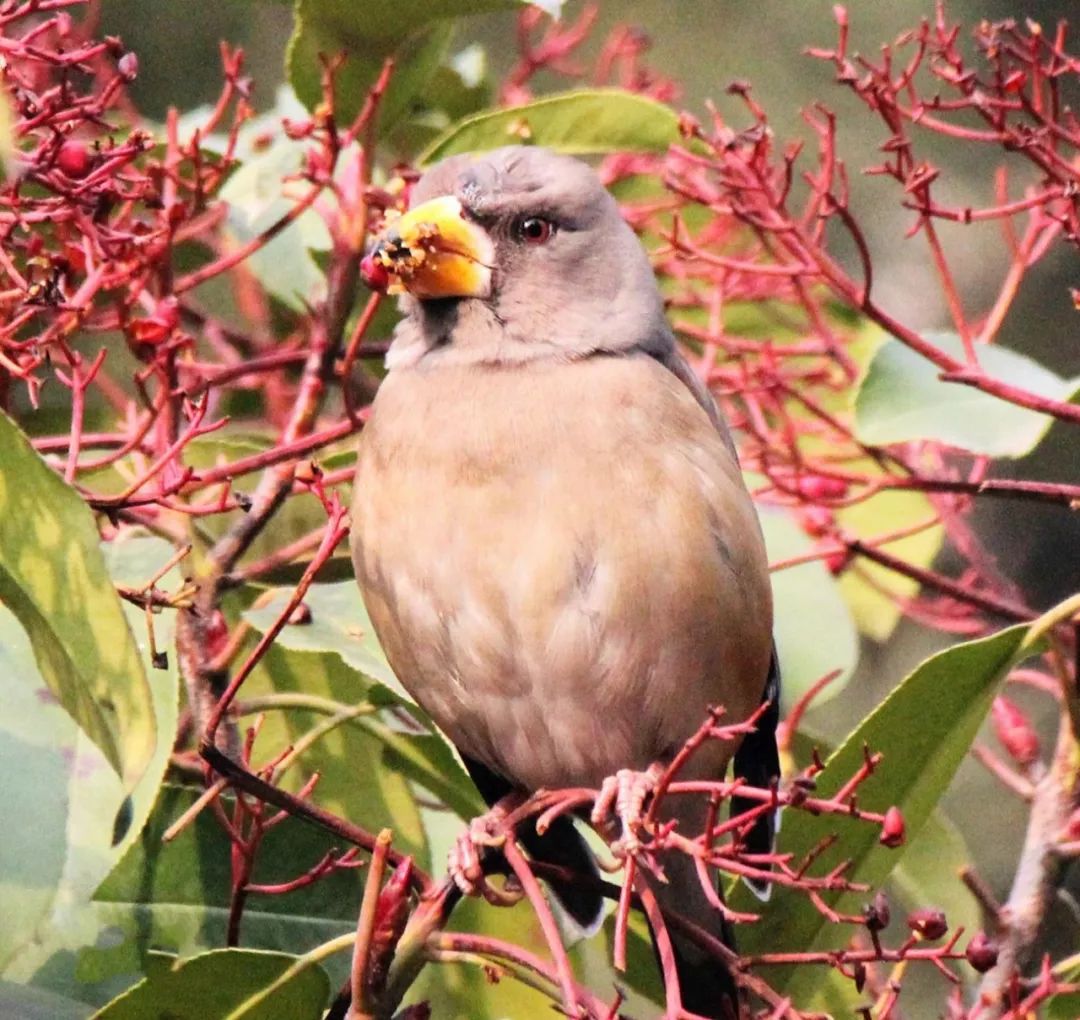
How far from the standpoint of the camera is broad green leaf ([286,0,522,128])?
108 inches

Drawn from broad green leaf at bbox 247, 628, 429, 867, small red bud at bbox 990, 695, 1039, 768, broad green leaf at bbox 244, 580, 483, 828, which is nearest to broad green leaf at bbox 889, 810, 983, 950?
small red bud at bbox 990, 695, 1039, 768

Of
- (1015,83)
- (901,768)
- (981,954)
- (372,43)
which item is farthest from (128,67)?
(981,954)

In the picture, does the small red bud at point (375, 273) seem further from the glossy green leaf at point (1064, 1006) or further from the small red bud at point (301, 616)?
the glossy green leaf at point (1064, 1006)

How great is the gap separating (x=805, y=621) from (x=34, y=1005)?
4.55 ft

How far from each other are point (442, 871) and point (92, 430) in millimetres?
943

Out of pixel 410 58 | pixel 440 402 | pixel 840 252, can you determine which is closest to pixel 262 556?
pixel 440 402

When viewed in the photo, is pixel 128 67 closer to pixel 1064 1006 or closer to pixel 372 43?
pixel 372 43

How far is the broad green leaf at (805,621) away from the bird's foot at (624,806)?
41 centimetres

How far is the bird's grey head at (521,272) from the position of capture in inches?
110

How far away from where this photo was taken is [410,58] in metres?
2.87

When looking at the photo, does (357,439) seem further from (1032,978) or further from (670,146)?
(1032,978)

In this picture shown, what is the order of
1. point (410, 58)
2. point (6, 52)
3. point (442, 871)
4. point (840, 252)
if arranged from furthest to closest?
point (840, 252) → point (410, 58) → point (442, 871) → point (6, 52)

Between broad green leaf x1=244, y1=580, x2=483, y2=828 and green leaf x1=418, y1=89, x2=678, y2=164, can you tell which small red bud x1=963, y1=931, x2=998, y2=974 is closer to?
broad green leaf x1=244, y1=580, x2=483, y2=828

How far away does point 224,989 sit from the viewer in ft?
7.06
